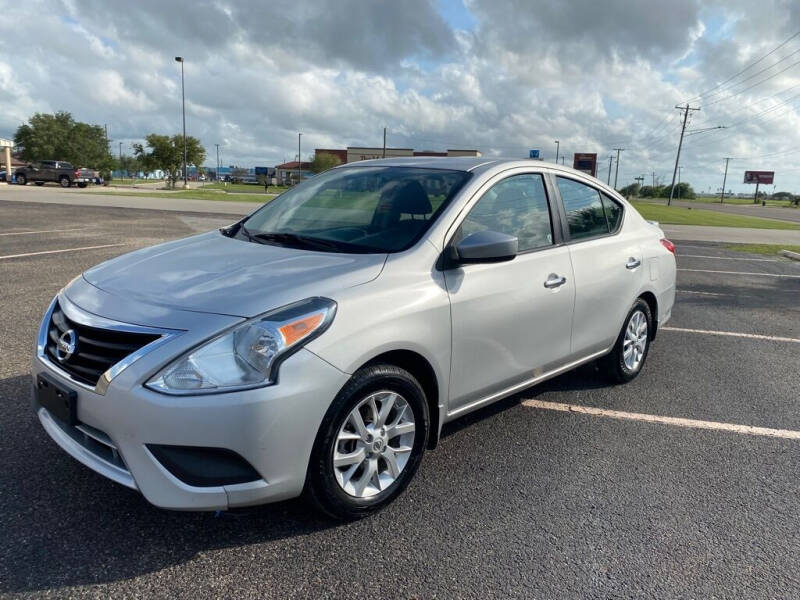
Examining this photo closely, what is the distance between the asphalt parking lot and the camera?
233 centimetres

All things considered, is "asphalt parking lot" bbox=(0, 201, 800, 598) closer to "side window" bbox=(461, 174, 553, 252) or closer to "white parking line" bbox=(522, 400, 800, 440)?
"white parking line" bbox=(522, 400, 800, 440)

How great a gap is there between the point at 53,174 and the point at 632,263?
43929 millimetres

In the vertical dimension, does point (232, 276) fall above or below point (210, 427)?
above

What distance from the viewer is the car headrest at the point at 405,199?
11.0 feet

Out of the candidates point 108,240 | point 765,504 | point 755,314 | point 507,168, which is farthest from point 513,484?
point 108,240

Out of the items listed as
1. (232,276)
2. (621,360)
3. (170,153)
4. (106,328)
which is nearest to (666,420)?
(621,360)

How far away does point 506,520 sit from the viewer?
2.79 metres

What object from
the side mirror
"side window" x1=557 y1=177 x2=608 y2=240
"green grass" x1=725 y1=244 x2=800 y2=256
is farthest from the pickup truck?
the side mirror

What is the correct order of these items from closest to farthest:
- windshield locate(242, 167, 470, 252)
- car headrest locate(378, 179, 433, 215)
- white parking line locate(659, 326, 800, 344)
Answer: windshield locate(242, 167, 470, 252) < car headrest locate(378, 179, 433, 215) < white parking line locate(659, 326, 800, 344)

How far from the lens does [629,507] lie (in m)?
2.96

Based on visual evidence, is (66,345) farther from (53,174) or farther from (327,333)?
(53,174)

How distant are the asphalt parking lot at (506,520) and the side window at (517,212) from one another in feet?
4.03

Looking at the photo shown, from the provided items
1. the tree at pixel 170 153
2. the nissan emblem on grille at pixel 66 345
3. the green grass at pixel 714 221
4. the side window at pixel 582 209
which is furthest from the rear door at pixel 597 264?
Answer: the tree at pixel 170 153

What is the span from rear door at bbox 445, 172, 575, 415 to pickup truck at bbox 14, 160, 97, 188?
140 ft
